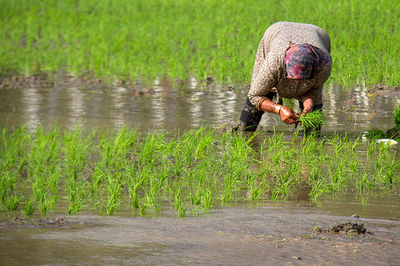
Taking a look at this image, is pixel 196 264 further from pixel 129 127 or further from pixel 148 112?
pixel 148 112

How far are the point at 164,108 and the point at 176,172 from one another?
2.63 m

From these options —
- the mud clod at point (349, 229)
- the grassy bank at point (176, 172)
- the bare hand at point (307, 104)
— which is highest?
the bare hand at point (307, 104)

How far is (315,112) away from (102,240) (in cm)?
255

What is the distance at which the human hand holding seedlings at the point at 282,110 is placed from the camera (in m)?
5.42

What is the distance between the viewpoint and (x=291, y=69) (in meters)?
5.27

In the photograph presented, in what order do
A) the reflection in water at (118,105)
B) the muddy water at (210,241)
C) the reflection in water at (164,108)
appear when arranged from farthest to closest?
1. the reflection in water at (118,105)
2. the reflection in water at (164,108)
3. the muddy water at (210,241)

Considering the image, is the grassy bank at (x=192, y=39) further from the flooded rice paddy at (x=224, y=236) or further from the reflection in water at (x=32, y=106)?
the flooded rice paddy at (x=224, y=236)

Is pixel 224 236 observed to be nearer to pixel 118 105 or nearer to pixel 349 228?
pixel 349 228

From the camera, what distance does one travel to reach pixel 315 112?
5.49 metres

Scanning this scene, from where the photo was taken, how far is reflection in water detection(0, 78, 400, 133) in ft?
22.3

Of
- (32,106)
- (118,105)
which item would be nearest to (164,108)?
(118,105)

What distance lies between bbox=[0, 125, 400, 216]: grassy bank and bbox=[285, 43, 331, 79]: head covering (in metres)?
0.52

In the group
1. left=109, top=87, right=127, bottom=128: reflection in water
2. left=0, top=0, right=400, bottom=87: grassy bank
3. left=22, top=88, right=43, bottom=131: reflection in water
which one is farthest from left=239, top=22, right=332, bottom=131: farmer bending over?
left=22, top=88, right=43, bottom=131: reflection in water

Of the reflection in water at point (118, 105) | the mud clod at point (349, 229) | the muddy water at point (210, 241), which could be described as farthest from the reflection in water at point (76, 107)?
the mud clod at point (349, 229)
